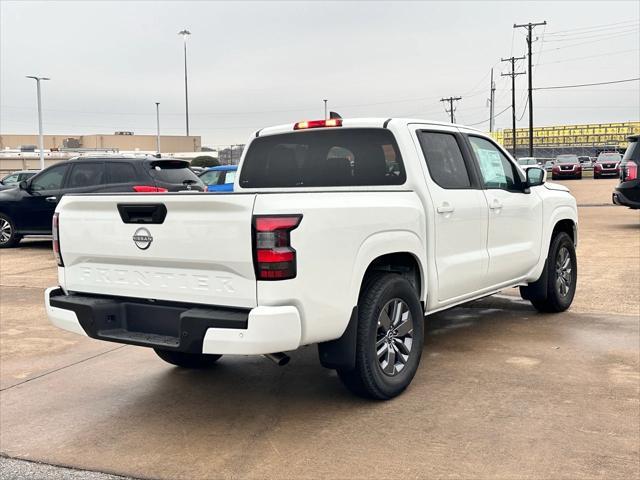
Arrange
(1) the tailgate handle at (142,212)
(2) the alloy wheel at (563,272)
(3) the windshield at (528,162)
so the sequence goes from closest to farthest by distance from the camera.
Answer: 1. (1) the tailgate handle at (142,212)
2. (2) the alloy wheel at (563,272)
3. (3) the windshield at (528,162)

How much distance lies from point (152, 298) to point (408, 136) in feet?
7.30

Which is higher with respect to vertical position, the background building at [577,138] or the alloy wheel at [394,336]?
the background building at [577,138]

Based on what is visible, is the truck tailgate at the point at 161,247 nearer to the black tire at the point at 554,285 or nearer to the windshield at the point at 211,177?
the black tire at the point at 554,285

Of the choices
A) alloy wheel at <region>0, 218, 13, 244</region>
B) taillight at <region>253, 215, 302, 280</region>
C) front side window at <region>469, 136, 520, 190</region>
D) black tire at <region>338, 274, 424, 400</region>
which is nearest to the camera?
taillight at <region>253, 215, 302, 280</region>

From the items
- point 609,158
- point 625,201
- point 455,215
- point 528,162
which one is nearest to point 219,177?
point 625,201

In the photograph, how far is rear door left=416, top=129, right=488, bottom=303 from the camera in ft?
16.4

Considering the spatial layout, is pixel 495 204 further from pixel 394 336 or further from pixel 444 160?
pixel 394 336

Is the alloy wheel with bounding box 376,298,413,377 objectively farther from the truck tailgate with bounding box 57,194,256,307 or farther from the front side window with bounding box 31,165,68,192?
the front side window with bounding box 31,165,68,192

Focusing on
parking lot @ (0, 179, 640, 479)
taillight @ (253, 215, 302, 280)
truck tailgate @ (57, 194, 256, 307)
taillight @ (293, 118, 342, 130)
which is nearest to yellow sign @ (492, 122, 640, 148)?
parking lot @ (0, 179, 640, 479)

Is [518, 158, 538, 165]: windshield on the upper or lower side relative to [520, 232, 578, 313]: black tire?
upper

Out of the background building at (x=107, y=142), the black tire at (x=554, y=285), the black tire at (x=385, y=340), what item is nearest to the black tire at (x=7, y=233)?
A: the black tire at (x=554, y=285)

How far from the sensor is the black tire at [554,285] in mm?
6727

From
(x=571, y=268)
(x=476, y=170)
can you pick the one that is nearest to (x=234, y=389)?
(x=476, y=170)

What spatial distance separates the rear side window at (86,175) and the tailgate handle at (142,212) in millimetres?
8696
